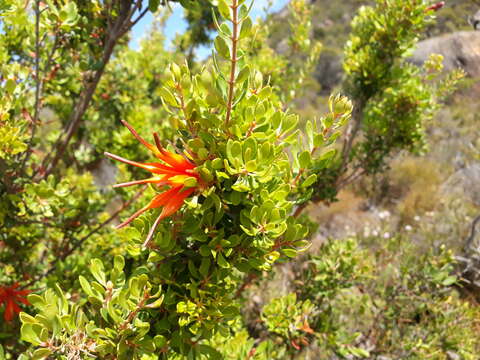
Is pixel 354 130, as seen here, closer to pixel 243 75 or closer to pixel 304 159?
pixel 304 159

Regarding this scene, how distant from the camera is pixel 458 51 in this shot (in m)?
13.7

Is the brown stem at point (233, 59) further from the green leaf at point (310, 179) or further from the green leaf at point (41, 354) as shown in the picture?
the green leaf at point (41, 354)

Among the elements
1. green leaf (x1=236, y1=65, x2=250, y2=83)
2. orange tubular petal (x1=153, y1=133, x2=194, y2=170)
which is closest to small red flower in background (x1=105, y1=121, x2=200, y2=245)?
orange tubular petal (x1=153, y1=133, x2=194, y2=170)

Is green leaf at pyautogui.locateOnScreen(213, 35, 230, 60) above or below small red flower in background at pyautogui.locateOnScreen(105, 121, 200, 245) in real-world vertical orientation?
above

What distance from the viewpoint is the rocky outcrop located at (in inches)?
520

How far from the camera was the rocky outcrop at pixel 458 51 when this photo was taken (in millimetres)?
13203

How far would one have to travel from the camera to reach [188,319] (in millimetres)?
867

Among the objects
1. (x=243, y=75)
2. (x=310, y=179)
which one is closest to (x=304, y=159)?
(x=310, y=179)

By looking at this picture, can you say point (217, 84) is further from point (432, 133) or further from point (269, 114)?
point (432, 133)

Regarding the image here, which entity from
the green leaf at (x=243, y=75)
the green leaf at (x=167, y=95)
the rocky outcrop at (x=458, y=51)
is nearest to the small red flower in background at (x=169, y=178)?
the green leaf at (x=167, y=95)

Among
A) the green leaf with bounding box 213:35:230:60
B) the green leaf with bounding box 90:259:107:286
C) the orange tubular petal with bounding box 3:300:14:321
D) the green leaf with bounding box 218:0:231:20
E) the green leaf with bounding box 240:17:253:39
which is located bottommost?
the orange tubular petal with bounding box 3:300:14:321

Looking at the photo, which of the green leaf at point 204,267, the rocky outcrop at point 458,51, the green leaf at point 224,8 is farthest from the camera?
the rocky outcrop at point 458,51

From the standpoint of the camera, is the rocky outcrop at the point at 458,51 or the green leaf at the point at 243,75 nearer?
the green leaf at the point at 243,75

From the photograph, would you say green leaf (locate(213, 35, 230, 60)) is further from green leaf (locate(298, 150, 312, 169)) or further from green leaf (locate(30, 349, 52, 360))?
green leaf (locate(30, 349, 52, 360))
